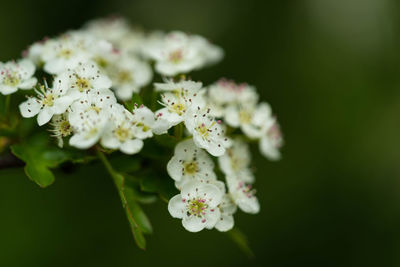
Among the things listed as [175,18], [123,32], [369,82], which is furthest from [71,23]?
[369,82]

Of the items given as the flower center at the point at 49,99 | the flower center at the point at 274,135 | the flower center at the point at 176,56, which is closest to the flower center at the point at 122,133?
the flower center at the point at 49,99

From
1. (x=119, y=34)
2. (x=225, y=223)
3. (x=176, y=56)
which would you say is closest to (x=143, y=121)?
(x=225, y=223)

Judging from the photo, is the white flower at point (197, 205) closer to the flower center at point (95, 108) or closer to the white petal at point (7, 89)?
the flower center at point (95, 108)

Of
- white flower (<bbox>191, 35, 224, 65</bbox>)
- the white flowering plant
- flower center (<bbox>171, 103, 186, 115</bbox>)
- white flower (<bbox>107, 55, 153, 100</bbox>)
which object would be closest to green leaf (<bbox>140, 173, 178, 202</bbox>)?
the white flowering plant

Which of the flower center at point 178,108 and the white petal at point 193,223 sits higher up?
the flower center at point 178,108

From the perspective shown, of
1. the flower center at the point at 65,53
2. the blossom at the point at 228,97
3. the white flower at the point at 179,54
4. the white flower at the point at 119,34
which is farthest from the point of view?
the white flower at the point at 119,34

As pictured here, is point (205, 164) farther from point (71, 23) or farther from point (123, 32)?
point (71, 23)

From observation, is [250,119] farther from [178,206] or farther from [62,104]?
[62,104]
